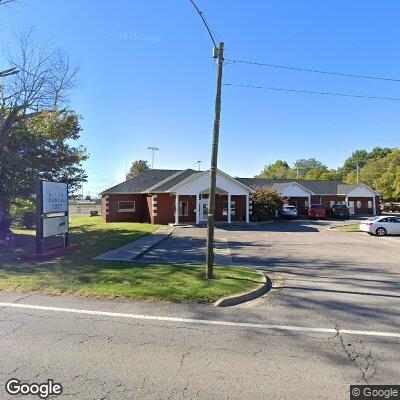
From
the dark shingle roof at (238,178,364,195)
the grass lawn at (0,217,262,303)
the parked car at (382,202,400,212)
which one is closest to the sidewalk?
the grass lawn at (0,217,262,303)

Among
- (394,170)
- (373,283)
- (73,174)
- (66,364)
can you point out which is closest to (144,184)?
(73,174)

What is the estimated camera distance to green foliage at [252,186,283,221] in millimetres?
35841

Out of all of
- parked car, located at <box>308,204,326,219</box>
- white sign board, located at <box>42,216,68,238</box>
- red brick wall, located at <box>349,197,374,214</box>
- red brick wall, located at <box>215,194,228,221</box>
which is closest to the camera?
white sign board, located at <box>42,216,68,238</box>

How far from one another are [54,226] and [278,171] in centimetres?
8875

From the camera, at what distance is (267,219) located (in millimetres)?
36750

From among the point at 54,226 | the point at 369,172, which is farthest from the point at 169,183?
the point at 369,172

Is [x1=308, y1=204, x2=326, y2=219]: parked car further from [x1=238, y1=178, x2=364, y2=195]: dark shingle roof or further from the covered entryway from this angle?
the covered entryway

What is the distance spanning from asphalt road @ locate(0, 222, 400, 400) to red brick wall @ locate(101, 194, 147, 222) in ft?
90.8

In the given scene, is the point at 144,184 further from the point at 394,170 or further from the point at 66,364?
the point at 394,170

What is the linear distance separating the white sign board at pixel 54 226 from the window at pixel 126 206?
69.7 feet

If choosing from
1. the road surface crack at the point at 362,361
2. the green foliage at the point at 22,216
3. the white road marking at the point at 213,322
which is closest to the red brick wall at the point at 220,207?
the green foliage at the point at 22,216

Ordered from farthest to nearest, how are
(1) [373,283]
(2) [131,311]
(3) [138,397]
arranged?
(1) [373,283]
(2) [131,311]
(3) [138,397]

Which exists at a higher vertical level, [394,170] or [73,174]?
[394,170]

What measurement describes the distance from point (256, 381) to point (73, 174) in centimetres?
2964
